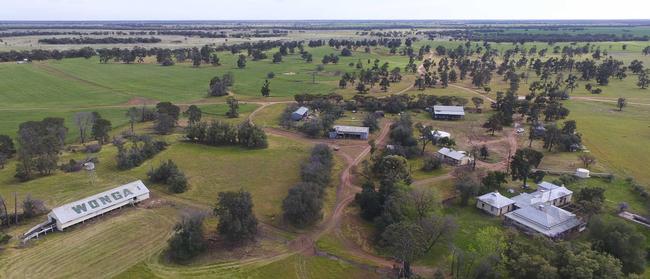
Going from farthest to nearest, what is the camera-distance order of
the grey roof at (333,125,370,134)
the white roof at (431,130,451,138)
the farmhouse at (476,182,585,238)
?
the grey roof at (333,125,370,134), the white roof at (431,130,451,138), the farmhouse at (476,182,585,238)

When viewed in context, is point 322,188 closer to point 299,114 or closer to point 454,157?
point 454,157

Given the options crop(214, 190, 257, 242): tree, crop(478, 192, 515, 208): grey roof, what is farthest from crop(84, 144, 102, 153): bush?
crop(478, 192, 515, 208): grey roof

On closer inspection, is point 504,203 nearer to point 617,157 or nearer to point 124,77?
point 617,157

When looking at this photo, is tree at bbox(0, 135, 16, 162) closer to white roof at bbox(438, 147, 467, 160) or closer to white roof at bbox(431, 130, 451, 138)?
white roof at bbox(438, 147, 467, 160)

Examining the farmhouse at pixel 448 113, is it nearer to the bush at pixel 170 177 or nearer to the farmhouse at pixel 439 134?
the farmhouse at pixel 439 134

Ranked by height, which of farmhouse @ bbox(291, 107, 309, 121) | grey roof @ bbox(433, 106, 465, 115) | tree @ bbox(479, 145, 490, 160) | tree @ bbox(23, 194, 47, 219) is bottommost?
tree @ bbox(23, 194, 47, 219)

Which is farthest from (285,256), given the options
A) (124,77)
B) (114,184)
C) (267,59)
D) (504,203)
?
(267,59)
